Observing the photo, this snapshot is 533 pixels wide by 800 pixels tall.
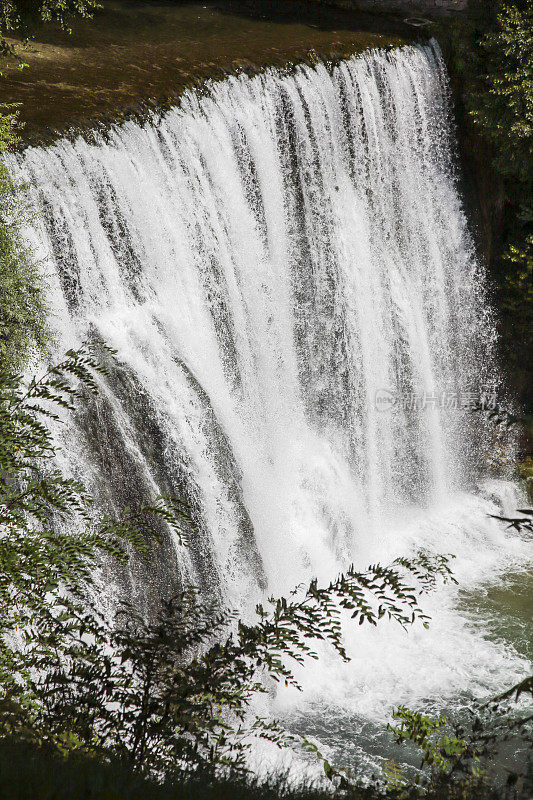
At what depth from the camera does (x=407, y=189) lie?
1162cm

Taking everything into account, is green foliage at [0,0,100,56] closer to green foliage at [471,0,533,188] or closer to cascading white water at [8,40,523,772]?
cascading white water at [8,40,523,772]

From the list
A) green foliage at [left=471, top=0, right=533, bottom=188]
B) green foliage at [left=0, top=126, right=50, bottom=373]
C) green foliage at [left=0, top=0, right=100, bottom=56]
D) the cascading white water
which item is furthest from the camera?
green foliage at [left=471, top=0, right=533, bottom=188]

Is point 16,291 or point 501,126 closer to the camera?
point 16,291

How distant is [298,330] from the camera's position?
10383 millimetres

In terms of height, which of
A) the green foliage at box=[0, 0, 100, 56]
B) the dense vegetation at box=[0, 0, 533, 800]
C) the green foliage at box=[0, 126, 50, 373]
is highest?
the green foliage at box=[0, 0, 100, 56]

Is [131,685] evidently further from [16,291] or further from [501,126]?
[501,126]

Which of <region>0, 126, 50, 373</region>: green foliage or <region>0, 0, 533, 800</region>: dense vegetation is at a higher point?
<region>0, 126, 50, 373</region>: green foliage

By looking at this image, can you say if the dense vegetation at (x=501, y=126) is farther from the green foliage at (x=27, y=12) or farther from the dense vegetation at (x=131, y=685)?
the dense vegetation at (x=131, y=685)

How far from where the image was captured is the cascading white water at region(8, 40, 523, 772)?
7.63 meters

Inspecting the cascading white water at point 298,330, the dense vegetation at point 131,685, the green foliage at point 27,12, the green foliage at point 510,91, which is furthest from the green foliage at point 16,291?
the green foliage at point 510,91

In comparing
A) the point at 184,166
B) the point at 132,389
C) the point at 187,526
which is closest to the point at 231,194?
the point at 184,166

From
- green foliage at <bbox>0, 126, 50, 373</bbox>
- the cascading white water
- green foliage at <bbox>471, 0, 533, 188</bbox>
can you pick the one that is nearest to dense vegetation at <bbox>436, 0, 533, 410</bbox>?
green foliage at <bbox>471, 0, 533, 188</bbox>

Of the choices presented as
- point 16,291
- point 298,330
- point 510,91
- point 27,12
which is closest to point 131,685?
point 16,291

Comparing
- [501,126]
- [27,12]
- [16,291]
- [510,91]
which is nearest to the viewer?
[16,291]
